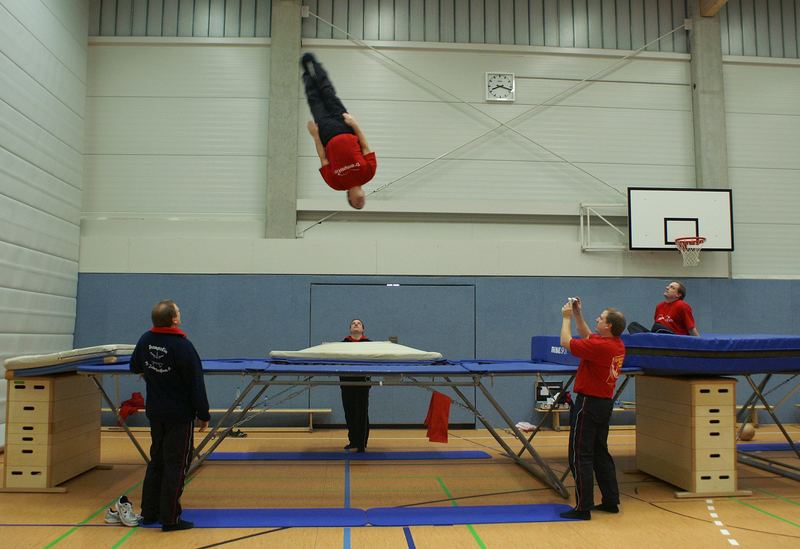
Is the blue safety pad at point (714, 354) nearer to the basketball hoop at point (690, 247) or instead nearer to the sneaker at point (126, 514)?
the basketball hoop at point (690, 247)

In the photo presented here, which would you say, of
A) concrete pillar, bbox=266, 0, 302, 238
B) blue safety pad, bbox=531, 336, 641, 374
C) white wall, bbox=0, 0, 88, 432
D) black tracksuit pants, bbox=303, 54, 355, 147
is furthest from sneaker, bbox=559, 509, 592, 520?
white wall, bbox=0, 0, 88, 432

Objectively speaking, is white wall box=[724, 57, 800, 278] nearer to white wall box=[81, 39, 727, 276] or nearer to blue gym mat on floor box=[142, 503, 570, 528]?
white wall box=[81, 39, 727, 276]

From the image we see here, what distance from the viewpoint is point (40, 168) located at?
732 centimetres

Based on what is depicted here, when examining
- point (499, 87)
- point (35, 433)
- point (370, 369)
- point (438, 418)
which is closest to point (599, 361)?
point (438, 418)

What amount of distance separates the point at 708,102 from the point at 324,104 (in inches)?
269

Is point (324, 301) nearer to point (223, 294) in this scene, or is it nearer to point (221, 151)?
point (223, 294)

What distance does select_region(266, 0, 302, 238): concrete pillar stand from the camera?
8461mm

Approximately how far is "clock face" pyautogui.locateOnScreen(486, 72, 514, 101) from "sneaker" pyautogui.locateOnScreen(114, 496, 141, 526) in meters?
7.45

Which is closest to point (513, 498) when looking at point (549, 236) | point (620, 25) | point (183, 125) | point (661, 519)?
point (661, 519)

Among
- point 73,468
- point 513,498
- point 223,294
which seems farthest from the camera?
point 223,294


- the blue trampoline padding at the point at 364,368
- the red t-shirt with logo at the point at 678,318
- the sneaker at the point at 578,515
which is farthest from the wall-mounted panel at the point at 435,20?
the sneaker at the point at 578,515

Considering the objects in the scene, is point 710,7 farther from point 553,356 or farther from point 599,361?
point 599,361

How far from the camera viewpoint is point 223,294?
325 inches

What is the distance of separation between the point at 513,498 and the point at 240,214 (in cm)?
589
